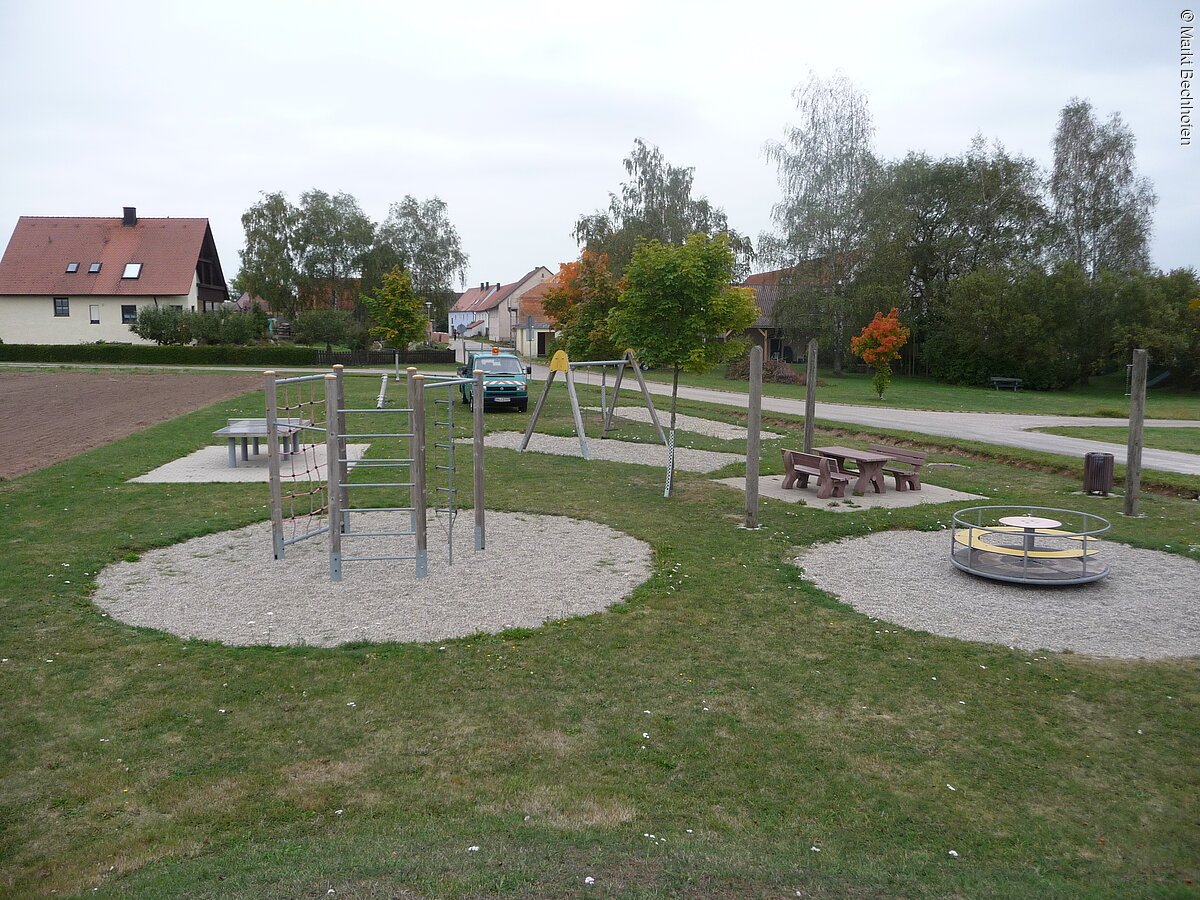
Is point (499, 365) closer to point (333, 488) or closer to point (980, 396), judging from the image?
point (333, 488)

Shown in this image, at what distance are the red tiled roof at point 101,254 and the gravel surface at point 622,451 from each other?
44577 millimetres

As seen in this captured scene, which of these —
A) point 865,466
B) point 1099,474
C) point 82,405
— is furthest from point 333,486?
point 82,405

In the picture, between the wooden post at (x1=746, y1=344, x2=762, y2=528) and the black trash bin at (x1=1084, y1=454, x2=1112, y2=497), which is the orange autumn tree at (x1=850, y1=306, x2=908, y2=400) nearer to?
the black trash bin at (x1=1084, y1=454, x2=1112, y2=497)

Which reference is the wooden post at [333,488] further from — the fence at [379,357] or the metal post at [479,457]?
the fence at [379,357]

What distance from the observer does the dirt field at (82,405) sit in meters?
17.5

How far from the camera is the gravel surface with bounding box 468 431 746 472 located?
55.9 ft

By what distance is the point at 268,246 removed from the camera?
6238 centimetres

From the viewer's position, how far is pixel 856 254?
43.9m

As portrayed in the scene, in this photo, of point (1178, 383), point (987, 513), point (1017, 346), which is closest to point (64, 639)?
point (987, 513)

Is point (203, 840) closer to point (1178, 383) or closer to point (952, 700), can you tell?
point (952, 700)

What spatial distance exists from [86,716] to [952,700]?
19.0 ft

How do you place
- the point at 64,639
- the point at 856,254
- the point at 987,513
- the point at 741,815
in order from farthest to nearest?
the point at 856,254 < the point at 987,513 < the point at 64,639 < the point at 741,815

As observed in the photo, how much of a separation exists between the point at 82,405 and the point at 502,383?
12423 mm

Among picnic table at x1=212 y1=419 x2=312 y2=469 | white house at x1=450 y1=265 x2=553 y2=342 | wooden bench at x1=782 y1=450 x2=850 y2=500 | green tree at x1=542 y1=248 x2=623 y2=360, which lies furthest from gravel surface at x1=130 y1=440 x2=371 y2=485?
white house at x1=450 y1=265 x2=553 y2=342
